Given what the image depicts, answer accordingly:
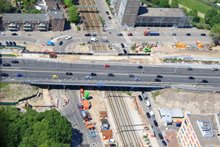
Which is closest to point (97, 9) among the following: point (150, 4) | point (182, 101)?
point (150, 4)

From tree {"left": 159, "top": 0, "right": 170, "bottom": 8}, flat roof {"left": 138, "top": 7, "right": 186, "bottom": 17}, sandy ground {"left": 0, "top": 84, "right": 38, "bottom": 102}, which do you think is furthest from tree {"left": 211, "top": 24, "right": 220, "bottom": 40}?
sandy ground {"left": 0, "top": 84, "right": 38, "bottom": 102}

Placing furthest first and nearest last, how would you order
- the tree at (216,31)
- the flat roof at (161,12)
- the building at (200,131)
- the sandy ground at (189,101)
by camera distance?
the flat roof at (161,12) < the tree at (216,31) < the sandy ground at (189,101) < the building at (200,131)

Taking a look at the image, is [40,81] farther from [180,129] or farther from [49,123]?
[180,129]

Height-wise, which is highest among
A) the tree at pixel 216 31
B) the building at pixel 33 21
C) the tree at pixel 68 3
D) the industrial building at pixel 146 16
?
the tree at pixel 68 3

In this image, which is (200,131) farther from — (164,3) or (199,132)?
(164,3)

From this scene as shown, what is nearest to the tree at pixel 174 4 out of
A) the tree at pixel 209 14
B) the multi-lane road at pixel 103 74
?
the tree at pixel 209 14

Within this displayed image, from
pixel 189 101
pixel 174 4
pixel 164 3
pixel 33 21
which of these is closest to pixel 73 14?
pixel 33 21

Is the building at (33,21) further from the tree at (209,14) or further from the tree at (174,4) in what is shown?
the tree at (209,14)

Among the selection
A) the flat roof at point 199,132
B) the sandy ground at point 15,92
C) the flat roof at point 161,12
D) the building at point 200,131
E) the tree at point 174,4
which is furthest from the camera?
the tree at point 174,4
